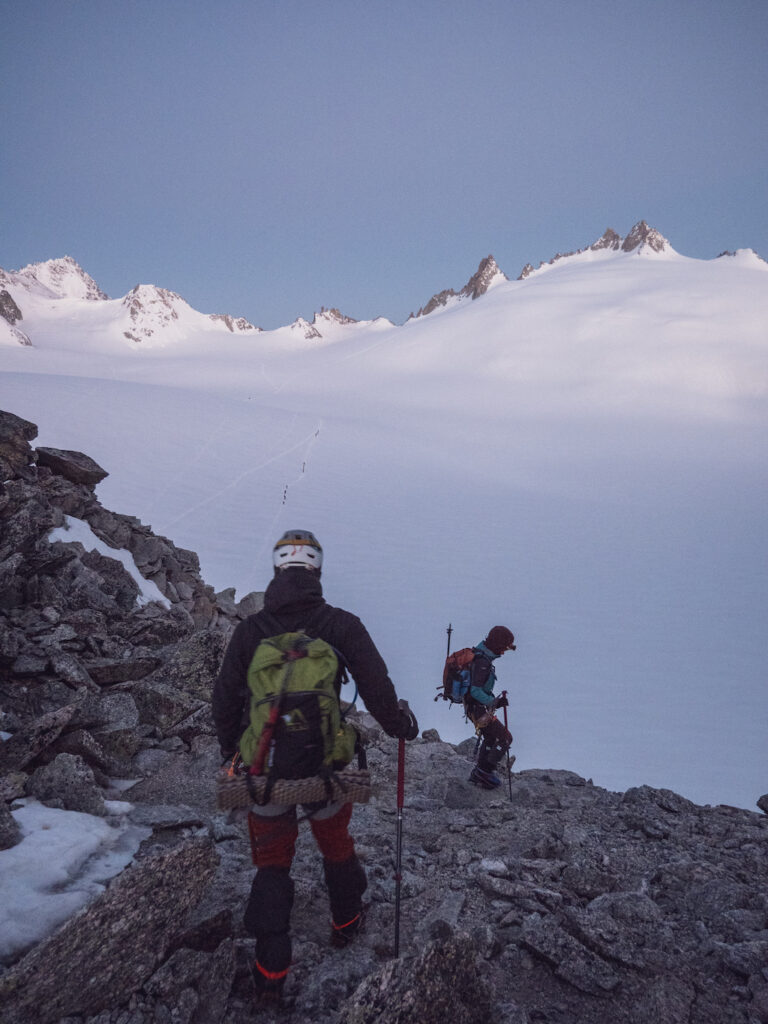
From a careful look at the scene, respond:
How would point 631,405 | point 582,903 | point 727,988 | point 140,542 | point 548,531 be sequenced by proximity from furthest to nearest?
point 631,405 → point 548,531 → point 140,542 → point 582,903 → point 727,988

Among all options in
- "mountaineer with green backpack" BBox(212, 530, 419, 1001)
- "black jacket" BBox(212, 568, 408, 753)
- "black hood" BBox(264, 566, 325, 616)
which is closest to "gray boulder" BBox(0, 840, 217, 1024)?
"mountaineer with green backpack" BBox(212, 530, 419, 1001)

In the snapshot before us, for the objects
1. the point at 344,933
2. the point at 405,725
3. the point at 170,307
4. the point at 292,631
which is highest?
the point at 170,307

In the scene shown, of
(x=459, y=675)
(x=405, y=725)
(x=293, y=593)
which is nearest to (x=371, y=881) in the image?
(x=405, y=725)

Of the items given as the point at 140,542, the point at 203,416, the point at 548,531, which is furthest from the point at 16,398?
the point at 548,531

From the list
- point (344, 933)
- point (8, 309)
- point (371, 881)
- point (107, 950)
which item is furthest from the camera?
point (8, 309)

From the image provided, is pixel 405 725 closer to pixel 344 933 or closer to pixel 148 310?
pixel 344 933

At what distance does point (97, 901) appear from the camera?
112 inches

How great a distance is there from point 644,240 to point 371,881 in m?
172

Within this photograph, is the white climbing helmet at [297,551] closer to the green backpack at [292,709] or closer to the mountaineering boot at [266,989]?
the green backpack at [292,709]

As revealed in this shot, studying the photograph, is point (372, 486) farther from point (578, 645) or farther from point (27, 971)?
point (27, 971)

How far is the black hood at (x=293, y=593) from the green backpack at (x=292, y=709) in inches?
8.1

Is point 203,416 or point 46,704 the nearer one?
point 46,704

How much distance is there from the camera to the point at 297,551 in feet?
10.8

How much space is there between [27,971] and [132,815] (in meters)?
2.10
